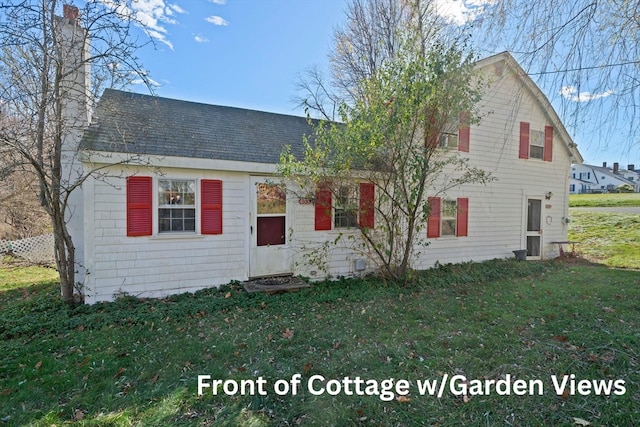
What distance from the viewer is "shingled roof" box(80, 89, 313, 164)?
18.7 ft

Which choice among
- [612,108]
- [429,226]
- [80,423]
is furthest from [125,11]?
[429,226]

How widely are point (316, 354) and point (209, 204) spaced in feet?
12.4

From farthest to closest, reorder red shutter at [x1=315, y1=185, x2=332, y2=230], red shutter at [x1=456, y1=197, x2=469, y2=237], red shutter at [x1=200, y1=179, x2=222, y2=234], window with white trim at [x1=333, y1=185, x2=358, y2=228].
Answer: red shutter at [x1=456, y1=197, x2=469, y2=237] < red shutter at [x1=315, y1=185, x2=332, y2=230] < window with white trim at [x1=333, y1=185, x2=358, y2=228] < red shutter at [x1=200, y1=179, x2=222, y2=234]

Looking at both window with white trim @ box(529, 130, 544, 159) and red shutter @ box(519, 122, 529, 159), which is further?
window with white trim @ box(529, 130, 544, 159)

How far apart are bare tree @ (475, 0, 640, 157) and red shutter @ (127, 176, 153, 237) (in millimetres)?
5786

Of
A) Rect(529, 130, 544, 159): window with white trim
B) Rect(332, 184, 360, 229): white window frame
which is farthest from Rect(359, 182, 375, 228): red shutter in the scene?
Rect(529, 130, 544, 159): window with white trim

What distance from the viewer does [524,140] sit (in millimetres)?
10164

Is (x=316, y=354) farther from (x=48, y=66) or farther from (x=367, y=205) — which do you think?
(x=48, y=66)

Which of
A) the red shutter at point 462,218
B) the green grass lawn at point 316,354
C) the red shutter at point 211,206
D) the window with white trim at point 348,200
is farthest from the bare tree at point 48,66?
the red shutter at point 462,218

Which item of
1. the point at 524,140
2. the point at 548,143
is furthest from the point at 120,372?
the point at 548,143

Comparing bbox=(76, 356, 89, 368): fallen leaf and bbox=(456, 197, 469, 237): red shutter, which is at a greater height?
bbox=(456, 197, 469, 237): red shutter

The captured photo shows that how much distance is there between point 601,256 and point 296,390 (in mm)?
12727

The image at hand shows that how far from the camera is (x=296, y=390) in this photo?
3.11 m

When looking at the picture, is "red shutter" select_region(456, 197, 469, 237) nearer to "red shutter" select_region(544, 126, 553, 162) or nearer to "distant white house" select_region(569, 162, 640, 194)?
"red shutter" select_region(544, 126, 553, 162)
